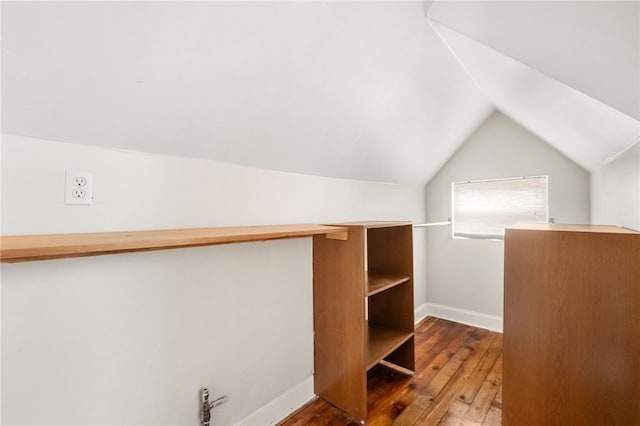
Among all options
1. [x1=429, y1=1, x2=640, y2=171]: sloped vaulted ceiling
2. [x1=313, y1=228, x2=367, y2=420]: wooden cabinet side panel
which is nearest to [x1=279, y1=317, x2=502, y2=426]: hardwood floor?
[x1=313, y1=228, x2=367, y2=420]: wooden cabinet side panel

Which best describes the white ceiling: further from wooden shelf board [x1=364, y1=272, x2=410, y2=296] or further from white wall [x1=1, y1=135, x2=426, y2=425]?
wooden shelf board [x1=364, y1=272, x2=410, y2=296]

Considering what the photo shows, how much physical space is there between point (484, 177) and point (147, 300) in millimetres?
3089

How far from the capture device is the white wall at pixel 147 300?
90 centimetres

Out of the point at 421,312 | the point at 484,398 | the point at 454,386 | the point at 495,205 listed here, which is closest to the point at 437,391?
the point at 454,386

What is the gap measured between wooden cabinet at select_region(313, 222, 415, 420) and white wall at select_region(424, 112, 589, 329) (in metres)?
1.26

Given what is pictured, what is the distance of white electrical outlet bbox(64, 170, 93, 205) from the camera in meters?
0.96

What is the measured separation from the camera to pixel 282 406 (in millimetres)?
1662

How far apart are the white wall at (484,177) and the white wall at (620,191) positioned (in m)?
0.37

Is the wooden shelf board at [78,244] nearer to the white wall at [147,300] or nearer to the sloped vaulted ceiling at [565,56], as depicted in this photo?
the white wall at [147,300]

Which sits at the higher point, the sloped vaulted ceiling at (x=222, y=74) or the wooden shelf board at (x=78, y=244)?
the sloped vaulted ceiling at (x=222, y=74)

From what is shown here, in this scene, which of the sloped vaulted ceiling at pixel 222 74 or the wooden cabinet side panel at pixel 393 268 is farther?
the wooden cabinet side panel at pixel 393 268

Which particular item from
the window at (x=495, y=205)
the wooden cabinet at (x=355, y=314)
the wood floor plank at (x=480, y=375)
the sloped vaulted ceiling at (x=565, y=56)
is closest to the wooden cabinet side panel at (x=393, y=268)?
the wooden cabinet at (x=355, y=314)

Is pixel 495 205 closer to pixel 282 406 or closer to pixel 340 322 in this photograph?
pixel 340 322

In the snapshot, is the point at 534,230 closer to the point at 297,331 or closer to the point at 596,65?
the point at 596,65
